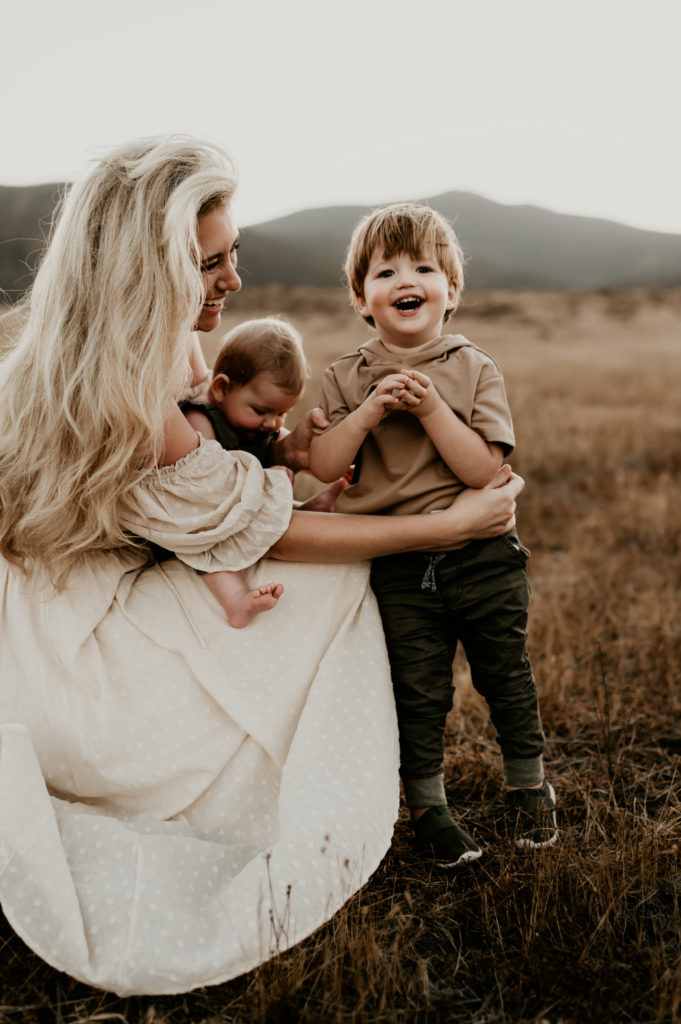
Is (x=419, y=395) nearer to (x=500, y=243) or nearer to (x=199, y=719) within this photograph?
(x=199, y=719)

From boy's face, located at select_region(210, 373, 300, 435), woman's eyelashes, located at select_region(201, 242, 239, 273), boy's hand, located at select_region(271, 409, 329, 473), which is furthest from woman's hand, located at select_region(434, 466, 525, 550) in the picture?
woman's eyelashes, located at select_region(201, 242, 239, 273)

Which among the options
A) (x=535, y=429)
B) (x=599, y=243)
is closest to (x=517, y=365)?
(x=535, y=429)

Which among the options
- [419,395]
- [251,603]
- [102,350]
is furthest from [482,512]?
[102,350]

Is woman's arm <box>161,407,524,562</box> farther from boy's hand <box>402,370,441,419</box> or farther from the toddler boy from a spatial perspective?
boy's hand <box>402,370,441,419</box>

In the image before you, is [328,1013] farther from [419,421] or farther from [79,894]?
[419,421]

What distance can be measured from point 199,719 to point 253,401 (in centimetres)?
103

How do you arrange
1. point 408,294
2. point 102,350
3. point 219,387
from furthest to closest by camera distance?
1. point 219,387
2. point 408,294
3. point 102,350

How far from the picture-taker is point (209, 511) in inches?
93.6

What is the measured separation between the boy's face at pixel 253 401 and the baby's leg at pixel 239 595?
0.58 meters

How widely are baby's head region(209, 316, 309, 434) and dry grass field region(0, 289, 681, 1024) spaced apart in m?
1.47

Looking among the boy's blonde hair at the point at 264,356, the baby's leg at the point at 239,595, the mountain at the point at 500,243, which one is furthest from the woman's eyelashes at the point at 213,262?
the mountain at the point at 500,243

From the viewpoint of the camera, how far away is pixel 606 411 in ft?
39.8

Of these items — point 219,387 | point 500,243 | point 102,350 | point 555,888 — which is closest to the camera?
point 102,350

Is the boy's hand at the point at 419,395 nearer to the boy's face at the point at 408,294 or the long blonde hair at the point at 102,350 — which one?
the boy's face at the point at 408,294
